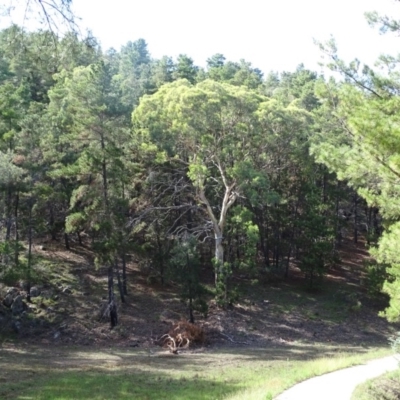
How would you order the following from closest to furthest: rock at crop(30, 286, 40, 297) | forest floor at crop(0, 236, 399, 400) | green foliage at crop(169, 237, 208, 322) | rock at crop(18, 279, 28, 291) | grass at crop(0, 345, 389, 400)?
grass at crop(0, 345, 389, 400)
forest floor at crop(0, 236, 399, 400)
green foliage at crop(169, 237, 208, 322)
rock at crop(30, 286, 40, 297)
rock at crop(18, 279, 28, 291)

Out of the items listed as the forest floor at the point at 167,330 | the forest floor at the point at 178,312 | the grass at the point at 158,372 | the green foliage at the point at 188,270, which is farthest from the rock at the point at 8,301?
the green foliage at the point at 188,270

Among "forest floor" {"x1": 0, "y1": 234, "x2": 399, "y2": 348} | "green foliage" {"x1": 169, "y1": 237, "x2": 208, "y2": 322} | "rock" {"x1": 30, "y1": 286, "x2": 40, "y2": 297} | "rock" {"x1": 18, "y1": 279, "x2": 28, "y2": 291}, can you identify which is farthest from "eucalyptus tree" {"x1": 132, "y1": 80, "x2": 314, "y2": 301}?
"rock" {"x1": 18, "y1": 279, "x2": 28, "y2": 291}

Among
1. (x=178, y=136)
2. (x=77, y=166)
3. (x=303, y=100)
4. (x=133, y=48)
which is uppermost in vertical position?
(x=133, y=48)

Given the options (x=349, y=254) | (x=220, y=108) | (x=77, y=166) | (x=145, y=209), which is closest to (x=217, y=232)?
(x=145, y=209)

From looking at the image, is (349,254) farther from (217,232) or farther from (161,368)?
(161,368)

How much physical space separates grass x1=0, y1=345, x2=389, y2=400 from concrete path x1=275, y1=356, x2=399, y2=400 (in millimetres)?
271

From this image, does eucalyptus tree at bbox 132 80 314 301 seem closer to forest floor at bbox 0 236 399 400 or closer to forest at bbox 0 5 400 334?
forest at bbox 0 5 400 334

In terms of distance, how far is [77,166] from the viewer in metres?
23.8

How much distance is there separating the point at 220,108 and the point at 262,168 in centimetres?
485

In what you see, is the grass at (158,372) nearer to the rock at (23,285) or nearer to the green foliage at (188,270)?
the green foliage at (188,270)

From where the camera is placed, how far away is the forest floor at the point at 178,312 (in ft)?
80.0

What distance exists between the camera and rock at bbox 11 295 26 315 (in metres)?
25.0

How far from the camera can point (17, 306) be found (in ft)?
82.6

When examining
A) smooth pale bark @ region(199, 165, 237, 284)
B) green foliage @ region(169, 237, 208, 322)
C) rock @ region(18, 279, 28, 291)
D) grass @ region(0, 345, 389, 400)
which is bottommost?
grass @ region(0, 345, 389, 400)
